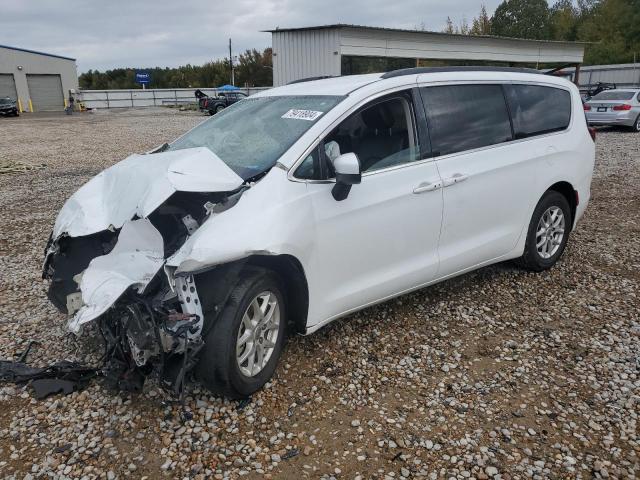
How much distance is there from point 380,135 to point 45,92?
4784 centimetres

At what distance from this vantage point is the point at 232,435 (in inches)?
113

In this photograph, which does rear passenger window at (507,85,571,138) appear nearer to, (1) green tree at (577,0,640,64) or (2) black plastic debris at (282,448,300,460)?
(2) black plastic debris at (282,448,300,460)

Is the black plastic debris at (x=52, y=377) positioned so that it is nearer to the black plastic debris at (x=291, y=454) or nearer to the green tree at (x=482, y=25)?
the black plastic debris at (x=291, y=454)

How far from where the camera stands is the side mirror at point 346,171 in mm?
3100

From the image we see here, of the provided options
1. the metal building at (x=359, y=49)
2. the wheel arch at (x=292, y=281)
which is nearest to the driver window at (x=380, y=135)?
the wheel arch at (x=292, y=281)

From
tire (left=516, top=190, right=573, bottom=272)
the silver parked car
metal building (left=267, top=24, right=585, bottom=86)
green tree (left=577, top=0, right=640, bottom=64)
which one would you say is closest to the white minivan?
tire (left=516, top=190, right=573, bottom=272)

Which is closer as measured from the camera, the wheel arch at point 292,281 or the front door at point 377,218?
the wheel arch at point 292,281

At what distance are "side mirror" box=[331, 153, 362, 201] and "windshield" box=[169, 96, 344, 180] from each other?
407mm

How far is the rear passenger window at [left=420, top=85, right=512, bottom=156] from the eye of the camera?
3.92 m

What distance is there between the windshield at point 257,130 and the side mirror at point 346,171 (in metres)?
0.41

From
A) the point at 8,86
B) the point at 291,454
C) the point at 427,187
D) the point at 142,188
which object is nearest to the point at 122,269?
the point at 142,188

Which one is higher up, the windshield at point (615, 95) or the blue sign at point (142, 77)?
the blue sign at point (142, 77)

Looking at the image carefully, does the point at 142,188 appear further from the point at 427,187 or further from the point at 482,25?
the point at 482,25

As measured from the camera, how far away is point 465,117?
413 centimetres
